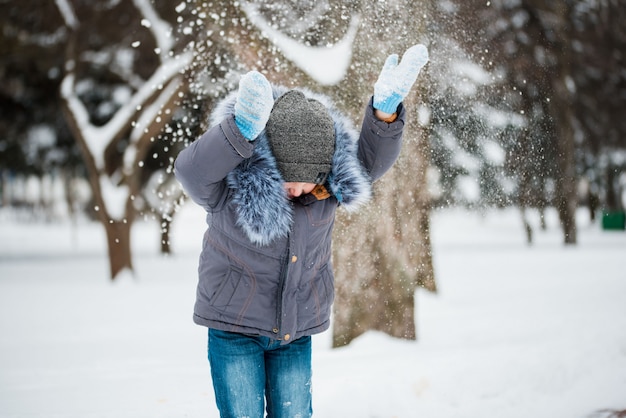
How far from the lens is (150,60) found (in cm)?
1273

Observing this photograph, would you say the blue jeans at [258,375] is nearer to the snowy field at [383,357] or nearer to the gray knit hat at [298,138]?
the gray knit hat at [298,138]

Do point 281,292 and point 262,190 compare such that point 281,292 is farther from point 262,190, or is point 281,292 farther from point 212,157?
point 212,157

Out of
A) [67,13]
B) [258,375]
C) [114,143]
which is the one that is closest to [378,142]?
[258,375]

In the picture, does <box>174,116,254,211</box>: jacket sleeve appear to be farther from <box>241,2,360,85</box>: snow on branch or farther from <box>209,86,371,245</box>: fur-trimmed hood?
<box>241,2,360,85</box>: snow on branch

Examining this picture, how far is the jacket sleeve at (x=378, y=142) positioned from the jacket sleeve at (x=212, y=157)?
→ 1.61 ft

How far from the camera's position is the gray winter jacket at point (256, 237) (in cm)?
197

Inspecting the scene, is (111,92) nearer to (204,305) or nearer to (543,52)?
(543,52)

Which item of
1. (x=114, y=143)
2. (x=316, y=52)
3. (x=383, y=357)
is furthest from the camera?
(x=114, y=143)

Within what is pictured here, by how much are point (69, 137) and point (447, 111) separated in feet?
46.6

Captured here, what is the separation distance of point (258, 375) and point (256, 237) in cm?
49

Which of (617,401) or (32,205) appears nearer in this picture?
(617,401)

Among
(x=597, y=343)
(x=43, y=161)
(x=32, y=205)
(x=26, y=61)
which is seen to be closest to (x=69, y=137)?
(x=43, y=161)

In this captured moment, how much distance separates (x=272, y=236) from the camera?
2027 mm

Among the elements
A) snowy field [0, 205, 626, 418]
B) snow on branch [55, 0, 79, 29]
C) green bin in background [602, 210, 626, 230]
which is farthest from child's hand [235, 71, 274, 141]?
green bin in background [602, 210, 626, 230]
